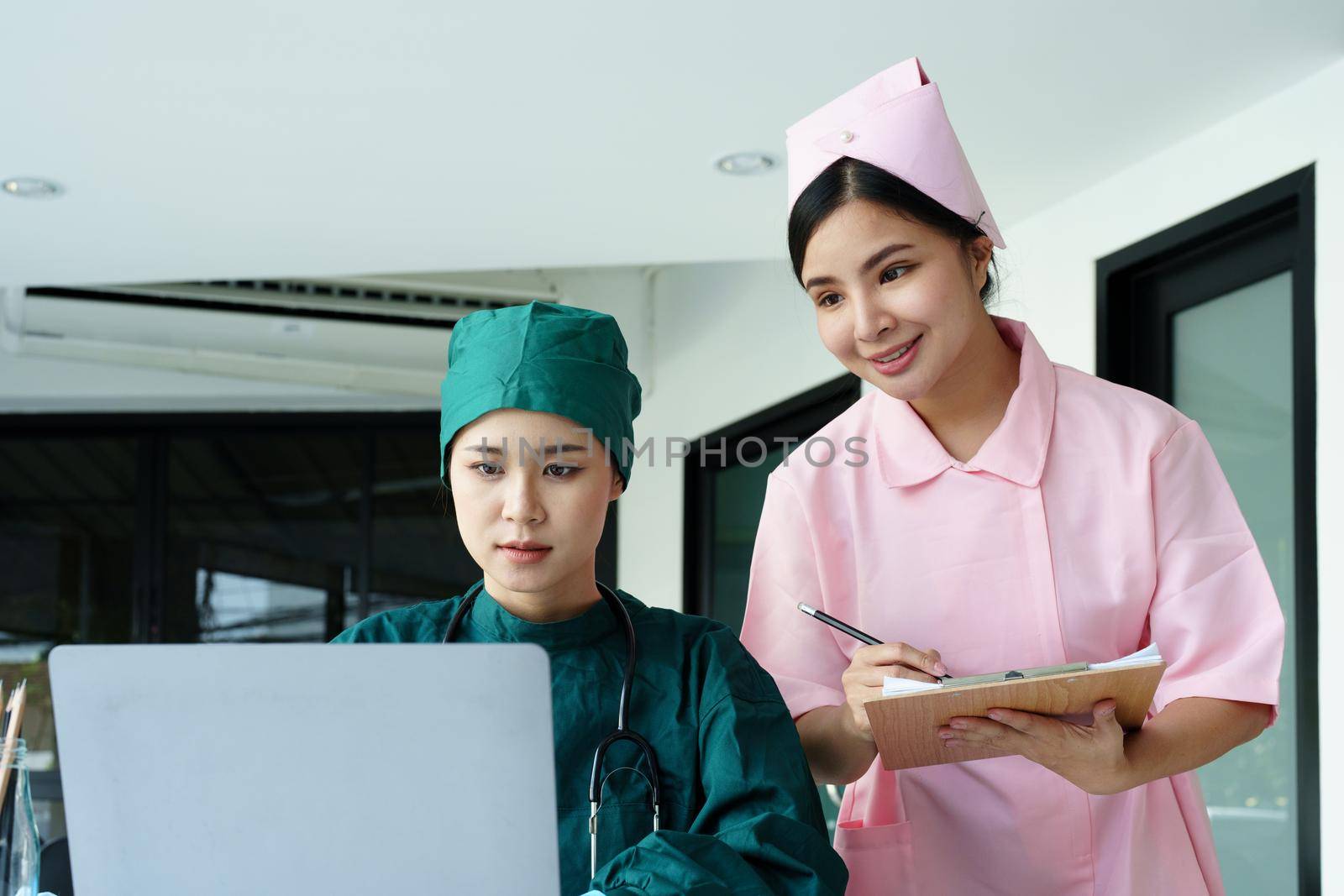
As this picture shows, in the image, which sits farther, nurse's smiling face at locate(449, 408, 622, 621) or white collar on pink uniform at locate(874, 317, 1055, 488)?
white collar on pink uniform at locate(874, 317, 1055, 488)

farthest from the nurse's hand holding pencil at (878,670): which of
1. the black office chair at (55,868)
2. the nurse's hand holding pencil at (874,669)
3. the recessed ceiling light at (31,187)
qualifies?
the recessed ceiling light at (31,187)

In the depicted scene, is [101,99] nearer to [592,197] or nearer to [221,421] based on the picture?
[592,197]

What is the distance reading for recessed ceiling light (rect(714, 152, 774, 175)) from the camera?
10.2ft

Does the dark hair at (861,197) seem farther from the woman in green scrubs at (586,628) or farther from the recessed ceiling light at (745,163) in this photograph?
the recessed ceiling light at (745,163)

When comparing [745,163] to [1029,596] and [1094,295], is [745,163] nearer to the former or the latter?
[1094,295]

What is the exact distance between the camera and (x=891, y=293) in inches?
53.7

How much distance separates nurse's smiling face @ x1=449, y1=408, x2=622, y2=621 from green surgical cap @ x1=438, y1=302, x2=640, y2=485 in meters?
0.02

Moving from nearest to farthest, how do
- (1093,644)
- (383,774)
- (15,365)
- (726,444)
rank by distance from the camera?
(383,774) < (1093,644) < (726,444) < (15,365)

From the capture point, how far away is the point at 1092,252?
3.21 m

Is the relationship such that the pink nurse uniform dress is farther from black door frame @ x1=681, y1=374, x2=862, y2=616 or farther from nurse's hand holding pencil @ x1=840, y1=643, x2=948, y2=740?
black door frame @ x1=681, y1=374, x2=862, y2=616

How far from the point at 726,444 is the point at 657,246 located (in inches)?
62.2

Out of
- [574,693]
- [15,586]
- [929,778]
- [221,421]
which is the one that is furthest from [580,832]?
[15,586]

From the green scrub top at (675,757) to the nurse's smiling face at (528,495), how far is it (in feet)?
0.26

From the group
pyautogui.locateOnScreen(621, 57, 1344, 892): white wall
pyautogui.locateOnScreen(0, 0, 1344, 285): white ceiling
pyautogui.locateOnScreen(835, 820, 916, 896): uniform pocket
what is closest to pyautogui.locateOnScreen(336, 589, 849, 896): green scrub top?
pyautogui.locateOnScreen(835, 820, 916, 896): uniform pocket
